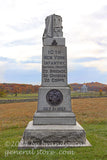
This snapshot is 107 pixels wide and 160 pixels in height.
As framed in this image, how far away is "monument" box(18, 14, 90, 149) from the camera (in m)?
6.31

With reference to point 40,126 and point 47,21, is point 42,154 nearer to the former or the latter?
point 40,126

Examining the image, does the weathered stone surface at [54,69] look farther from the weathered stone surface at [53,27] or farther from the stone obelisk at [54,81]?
the weathered stone surface at [53,27]

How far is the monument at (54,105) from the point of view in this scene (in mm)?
6309

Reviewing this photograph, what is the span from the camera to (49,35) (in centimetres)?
813

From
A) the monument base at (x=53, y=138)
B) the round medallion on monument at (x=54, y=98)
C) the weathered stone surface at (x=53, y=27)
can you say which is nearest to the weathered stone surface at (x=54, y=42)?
the weathered stone surface at (x=53, y=27)

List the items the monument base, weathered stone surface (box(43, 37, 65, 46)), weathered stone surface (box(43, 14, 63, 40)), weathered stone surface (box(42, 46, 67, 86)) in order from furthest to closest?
weathered stone surface (box(43, 14, 63, 40)), weathered stone surface (box(43, 37, 65, 46)), weathered stone surface (box(42, 46, 67, 86)), the monument base

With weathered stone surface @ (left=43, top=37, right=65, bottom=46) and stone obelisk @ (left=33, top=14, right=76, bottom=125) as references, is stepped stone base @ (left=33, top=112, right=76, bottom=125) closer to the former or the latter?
stone obelisk @ (left=33, top=14, right=76, bottom=125)

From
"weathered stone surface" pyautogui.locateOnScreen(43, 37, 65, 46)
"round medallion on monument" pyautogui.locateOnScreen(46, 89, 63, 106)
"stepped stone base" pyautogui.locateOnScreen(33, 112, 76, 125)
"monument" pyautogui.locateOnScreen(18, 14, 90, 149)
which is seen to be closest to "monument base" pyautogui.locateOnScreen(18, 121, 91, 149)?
"monument" pyautogui.locateOnScreen(18, 14, 90, 149)

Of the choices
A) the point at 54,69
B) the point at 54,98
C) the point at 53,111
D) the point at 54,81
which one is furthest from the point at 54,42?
the point at 53,111

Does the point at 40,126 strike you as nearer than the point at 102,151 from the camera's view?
No

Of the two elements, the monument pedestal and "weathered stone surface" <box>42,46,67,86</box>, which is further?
"weathered stone surface" <box>42,46,67,86</box>

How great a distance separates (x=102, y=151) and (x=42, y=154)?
2007 millimetres

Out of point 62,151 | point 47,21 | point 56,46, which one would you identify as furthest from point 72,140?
point 47,21

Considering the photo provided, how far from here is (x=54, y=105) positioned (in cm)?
752
